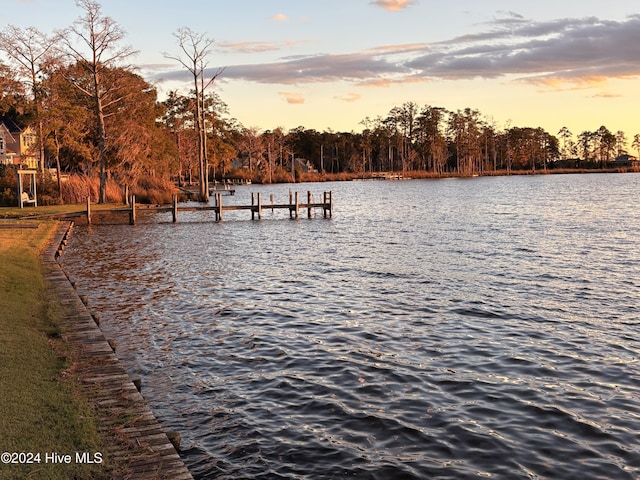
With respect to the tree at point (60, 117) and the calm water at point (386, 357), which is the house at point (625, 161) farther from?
the calm water at point (386, 357)

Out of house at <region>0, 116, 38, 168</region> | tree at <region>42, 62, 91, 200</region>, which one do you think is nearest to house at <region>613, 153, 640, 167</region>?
house at <region>0, 116, 38, 168</region>

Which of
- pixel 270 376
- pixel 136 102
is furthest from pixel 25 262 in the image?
pixel 136 102

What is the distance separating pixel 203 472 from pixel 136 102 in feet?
173

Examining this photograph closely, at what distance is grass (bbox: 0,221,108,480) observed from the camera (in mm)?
6094

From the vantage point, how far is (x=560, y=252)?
25891 millimetres

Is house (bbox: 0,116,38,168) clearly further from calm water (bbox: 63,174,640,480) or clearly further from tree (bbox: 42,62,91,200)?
calm water (bbox: 63,174,640,480)

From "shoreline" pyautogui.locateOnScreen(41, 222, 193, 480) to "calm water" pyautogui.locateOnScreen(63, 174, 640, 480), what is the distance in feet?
2.87

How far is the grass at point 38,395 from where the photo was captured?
6.09m

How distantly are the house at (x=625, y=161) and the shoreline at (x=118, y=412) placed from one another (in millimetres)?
196001

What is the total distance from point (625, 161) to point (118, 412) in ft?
664

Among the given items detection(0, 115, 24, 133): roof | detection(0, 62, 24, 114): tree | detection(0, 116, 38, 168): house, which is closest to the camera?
detection(0, 62, 24, 114): tree

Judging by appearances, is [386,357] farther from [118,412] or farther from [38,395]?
[38,395]

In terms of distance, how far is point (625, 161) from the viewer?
185125mm

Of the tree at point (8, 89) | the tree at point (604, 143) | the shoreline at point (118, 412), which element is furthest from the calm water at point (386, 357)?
the tree at point (604, 143)
